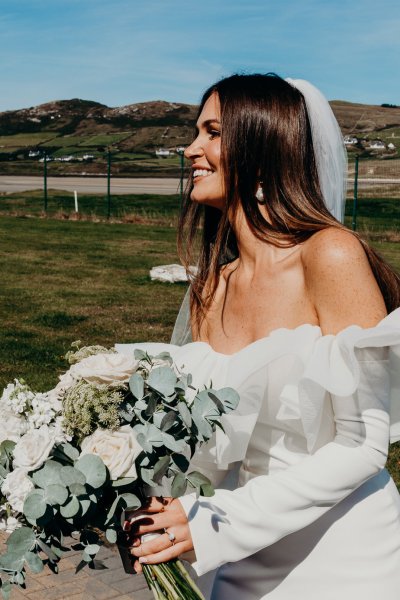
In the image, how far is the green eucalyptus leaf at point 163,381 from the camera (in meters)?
Result: 1.95

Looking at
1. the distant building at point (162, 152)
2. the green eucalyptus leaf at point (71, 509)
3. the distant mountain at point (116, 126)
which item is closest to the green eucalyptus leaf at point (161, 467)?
the green eucalyptus leaf at point (71, 509)

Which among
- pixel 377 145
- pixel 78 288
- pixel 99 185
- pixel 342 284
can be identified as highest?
pixel 342 284

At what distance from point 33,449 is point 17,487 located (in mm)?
91

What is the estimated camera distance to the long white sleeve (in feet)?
6.77

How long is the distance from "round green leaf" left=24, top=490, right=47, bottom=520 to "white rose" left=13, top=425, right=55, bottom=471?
7 cm

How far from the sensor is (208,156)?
256 cm

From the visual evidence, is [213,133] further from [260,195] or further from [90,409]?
[90,409]

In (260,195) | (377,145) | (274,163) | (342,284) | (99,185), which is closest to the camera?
(342,284)

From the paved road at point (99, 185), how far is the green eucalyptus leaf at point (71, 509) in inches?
1454

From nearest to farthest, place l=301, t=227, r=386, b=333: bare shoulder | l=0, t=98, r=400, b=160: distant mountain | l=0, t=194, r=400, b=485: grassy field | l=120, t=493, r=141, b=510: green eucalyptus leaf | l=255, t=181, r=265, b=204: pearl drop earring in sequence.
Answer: l=120, t=493, r=141, b=510: green eucalyptus leaf
l=301, t=227, r=386, b=333: bare shoulder
l=255, t=181, r=265, b=204: pearl drop earring
l=0, t=194, r=400, b=485: grassy field
l=0, t=98, r=400, b=160: distant mountain

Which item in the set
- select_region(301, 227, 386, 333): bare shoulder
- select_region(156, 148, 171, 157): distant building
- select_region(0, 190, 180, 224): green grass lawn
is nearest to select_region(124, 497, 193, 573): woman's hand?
select_region(301, 227, 386, 333): bare shoulder

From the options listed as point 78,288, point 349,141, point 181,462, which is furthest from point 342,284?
point 78,288

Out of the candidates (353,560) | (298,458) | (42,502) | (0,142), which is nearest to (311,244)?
(298,458)

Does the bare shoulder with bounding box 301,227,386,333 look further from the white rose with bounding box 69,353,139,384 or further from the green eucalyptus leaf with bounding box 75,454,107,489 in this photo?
the green eucalyptus leaf with bounding box 75,454,107,489
